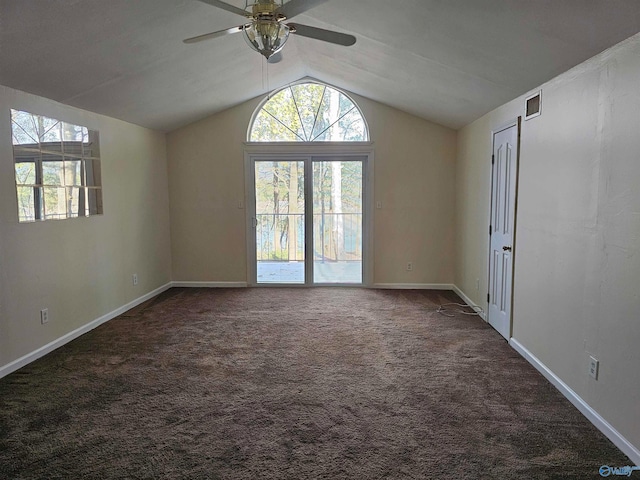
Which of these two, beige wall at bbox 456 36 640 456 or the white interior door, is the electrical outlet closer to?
beige wall at bbox 456 36 640 456

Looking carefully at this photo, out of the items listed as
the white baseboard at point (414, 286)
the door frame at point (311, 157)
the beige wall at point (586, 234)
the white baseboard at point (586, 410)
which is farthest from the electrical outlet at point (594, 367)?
the door frame at point (311, 157)

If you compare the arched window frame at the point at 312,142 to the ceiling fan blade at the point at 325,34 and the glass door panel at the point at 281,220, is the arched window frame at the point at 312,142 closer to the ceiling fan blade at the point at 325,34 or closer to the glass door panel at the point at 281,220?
the glass door panel at the point at 281,220

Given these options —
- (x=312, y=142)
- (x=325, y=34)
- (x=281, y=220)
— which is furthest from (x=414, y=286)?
(x=325, y=34)

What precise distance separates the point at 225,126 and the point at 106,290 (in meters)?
2.75

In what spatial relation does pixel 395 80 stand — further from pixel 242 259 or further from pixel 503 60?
pixel 242 259

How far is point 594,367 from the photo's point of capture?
8.36ft

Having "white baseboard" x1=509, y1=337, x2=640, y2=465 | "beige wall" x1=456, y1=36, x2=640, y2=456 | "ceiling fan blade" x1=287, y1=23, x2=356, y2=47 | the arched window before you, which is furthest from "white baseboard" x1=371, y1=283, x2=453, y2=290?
"ceiling fan blade" x1=287, y1=23, x2=356, y2=47

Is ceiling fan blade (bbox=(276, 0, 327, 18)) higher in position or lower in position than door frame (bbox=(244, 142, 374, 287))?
higher

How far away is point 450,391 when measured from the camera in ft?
9.77

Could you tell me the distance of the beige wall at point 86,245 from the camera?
3.28 metres

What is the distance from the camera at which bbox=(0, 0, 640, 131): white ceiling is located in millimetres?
2467

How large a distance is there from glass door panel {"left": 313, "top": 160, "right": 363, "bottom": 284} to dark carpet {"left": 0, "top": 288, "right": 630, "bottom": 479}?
183 centimetres

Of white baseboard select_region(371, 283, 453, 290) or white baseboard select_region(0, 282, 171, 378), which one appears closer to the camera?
white baseboard select_region(0, 282, 171, 378)

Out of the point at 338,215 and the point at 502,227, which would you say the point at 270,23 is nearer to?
the point at 502,227
